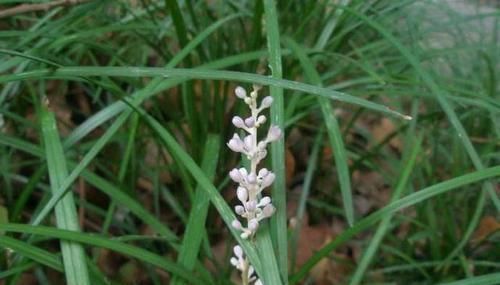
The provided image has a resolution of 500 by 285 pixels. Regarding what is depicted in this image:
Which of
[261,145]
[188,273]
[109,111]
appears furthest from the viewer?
[109,111]

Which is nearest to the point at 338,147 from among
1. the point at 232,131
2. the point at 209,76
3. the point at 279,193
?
the point at 279,193

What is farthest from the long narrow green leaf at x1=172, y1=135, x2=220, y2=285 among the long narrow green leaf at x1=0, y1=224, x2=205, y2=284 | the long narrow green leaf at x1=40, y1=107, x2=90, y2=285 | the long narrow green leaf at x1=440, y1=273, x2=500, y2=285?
the long narrow green leaf at x1=440, y1=273, x2=500, y2=285

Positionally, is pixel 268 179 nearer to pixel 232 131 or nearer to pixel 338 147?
pixel 338 147

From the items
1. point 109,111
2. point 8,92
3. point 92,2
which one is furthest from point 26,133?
point 109,111

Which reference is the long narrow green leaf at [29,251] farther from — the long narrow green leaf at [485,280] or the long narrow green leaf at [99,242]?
the long narrow green leaf at [485,280]

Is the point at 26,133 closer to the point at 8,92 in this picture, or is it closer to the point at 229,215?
the point at 8,92

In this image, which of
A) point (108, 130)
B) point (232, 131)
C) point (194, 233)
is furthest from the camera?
point (232, 131)

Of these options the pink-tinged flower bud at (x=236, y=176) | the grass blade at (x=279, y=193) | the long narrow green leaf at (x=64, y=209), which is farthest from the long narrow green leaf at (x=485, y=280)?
the long narrow green leaf at (x=64, y=209)
